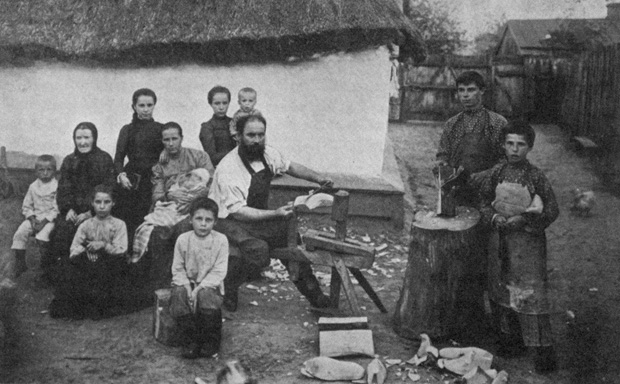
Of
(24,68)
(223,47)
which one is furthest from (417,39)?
(24,68)

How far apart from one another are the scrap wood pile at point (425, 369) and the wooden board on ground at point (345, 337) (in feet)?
0.47

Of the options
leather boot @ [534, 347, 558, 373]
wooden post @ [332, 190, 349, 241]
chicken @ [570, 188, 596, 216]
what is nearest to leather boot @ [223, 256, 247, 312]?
wooden post @ [332, 190, 349, 241]

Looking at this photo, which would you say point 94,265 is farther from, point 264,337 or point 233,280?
point 264,337

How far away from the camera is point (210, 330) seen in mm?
4375

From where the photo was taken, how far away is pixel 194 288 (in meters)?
4.49

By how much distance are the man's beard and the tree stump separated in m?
1.32

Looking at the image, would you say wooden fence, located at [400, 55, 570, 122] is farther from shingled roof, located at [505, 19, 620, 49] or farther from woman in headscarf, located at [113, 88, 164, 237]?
woman in headscarf, located at [113, 88, 164, 237]

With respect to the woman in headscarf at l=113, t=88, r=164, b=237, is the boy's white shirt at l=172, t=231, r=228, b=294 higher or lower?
lower

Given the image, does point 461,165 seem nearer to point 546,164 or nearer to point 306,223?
point 306,223

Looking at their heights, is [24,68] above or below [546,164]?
above

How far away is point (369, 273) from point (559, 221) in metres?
3.36

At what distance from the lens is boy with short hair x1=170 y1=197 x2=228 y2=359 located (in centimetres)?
436

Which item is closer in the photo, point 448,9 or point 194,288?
point 194,288

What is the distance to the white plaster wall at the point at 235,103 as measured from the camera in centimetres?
754
